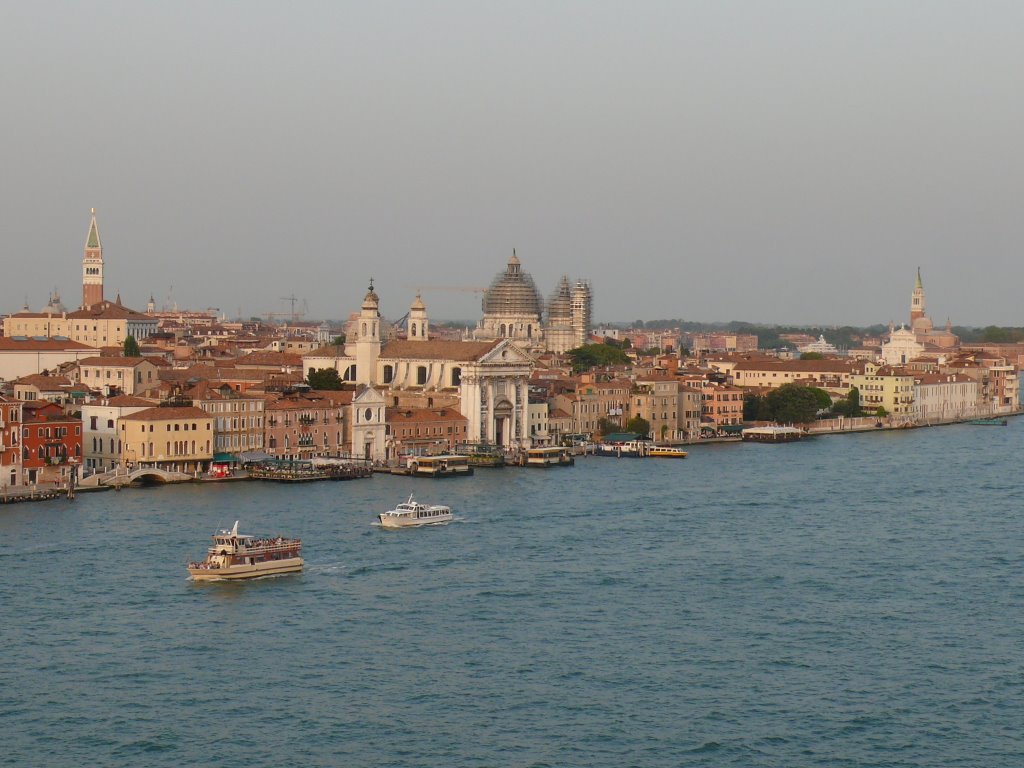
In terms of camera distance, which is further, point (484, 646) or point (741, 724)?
point (484, 646)

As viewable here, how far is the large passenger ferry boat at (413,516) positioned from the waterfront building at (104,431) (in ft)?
17.8

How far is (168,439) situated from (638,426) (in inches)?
443

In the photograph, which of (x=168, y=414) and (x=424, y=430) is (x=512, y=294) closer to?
(x=424, y=430)

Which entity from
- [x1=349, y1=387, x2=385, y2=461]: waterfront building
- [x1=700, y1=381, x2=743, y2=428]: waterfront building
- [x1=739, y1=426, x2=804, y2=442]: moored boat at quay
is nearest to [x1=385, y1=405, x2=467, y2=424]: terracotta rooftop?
[x1=349, y1=387, x2=385, y2=461]: waterfront building

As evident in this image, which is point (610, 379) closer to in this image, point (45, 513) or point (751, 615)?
point (45, 513)

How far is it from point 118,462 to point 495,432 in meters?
8.15

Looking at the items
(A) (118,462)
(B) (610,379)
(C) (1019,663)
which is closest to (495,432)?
(B) (610,379)

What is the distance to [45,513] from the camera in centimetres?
1900

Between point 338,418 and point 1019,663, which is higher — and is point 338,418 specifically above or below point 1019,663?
above

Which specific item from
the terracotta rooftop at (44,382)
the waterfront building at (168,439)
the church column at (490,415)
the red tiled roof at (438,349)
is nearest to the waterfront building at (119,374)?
the terracotta rooftop at (44,382)

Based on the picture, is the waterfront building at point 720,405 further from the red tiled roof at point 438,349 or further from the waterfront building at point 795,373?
the waterfront building at point 795,373

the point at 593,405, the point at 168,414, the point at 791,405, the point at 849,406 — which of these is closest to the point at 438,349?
the point at 593,405

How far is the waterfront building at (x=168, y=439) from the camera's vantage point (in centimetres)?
2308

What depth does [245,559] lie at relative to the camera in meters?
15.1
